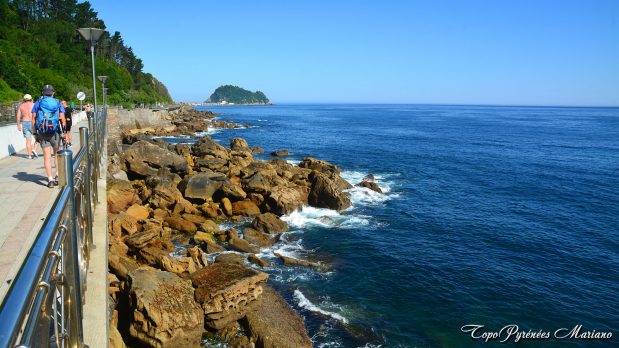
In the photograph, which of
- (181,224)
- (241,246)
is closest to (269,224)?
(241,246)

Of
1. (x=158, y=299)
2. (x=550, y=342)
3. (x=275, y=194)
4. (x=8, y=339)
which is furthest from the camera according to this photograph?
(x=275, y=194)

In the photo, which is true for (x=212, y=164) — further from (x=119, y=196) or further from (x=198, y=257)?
(x=198, y=257)

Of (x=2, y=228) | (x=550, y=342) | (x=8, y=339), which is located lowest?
(x=550, y=342)

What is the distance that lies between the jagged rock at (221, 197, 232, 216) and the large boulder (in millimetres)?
5917

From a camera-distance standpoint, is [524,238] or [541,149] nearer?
[524,238]

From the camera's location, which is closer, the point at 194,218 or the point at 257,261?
the point at 257,261

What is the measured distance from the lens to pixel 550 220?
26.0m

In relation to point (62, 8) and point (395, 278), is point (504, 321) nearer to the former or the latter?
point (395, 278)

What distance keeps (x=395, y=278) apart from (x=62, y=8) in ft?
352

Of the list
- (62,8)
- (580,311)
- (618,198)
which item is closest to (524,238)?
(580,311)

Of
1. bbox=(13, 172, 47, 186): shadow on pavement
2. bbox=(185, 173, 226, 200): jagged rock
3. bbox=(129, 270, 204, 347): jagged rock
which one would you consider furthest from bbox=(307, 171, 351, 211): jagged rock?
bbox=(13, 172, 47, 186): shadow on pavement

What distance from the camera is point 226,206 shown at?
953 inches

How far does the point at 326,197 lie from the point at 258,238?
7.46 m

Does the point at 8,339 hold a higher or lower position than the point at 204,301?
higher
